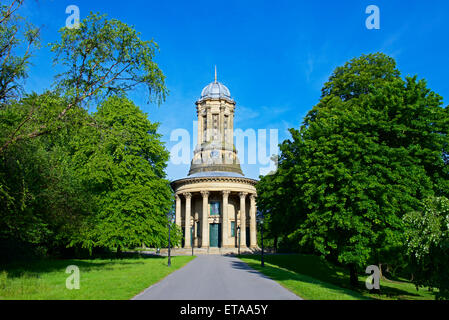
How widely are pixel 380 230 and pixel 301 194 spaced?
4.82 metres

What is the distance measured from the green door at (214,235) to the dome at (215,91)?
2475 cm

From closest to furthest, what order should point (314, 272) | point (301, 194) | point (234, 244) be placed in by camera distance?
1. point (301, 194)
2. point (314, 272)
3. point (234, 244)

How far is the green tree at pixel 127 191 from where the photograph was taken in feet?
86.8

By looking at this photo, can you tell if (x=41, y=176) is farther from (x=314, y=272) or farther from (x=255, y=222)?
(x=255, y=222)

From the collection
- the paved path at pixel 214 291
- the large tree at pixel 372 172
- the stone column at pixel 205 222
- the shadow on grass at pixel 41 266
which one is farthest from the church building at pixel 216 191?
the paved path at pixel 214 291

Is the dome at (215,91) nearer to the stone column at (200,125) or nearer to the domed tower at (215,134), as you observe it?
the domed tower at (215,134)

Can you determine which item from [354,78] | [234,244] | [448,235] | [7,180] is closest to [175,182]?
[234,244]

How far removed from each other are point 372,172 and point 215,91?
49.5 m

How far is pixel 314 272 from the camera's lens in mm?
27188

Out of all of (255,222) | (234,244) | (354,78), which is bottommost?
(234,244)

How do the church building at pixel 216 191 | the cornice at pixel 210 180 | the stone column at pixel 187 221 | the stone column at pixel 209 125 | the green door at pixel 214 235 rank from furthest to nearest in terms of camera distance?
the stone column at pixel 209 125, the green door at pixel 214 235, the cornice at pixel 210 180, the stone column at pixel 187 221, the church building at pixel 216 191

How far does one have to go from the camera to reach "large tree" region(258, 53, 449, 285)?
650 inches

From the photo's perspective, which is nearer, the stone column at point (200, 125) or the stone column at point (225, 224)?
the stone column at point (225, 224)
